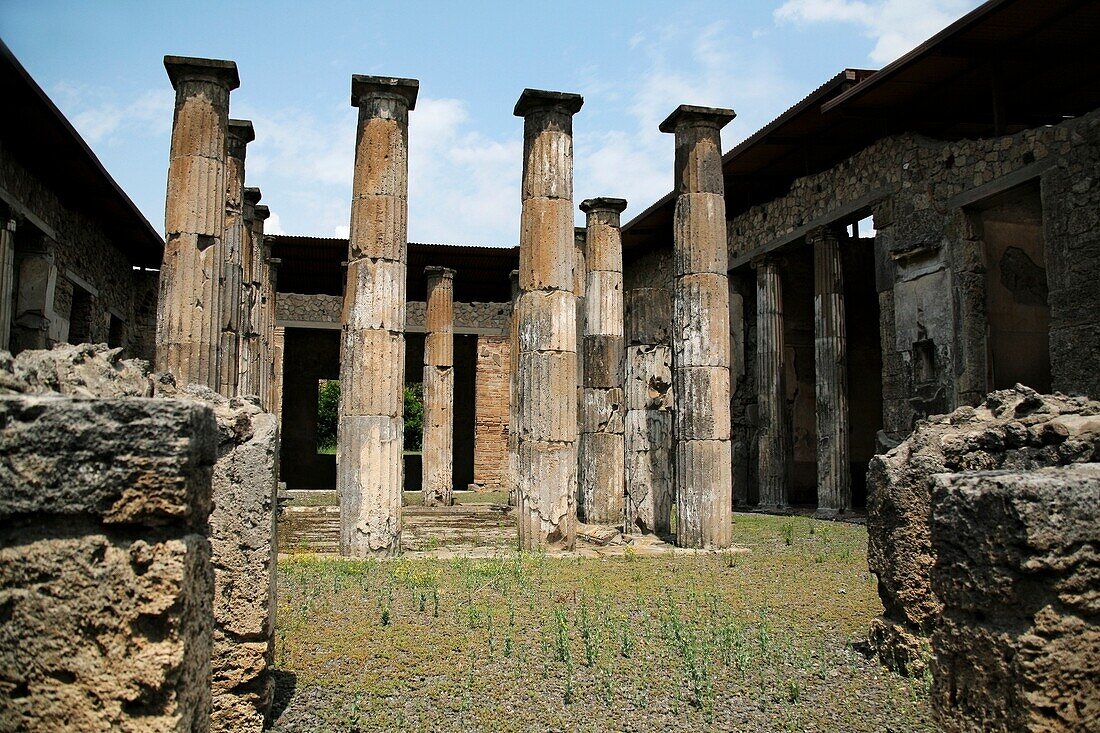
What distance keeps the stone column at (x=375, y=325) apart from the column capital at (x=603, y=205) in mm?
4531

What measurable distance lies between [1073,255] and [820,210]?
565 cm

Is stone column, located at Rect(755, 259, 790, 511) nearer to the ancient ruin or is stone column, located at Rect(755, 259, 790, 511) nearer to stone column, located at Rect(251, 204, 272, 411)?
the ancient ruin

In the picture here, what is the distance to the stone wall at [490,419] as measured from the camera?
1027 inches

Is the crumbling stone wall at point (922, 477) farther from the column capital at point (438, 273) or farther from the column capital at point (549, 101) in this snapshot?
the column capital at point (438, 273)

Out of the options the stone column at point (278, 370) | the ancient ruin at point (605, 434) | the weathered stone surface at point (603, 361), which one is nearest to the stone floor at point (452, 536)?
the ancient ruin at point (605, 434)

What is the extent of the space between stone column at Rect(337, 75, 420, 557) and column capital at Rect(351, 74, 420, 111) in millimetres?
12

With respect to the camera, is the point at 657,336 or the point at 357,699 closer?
the point at 357,699

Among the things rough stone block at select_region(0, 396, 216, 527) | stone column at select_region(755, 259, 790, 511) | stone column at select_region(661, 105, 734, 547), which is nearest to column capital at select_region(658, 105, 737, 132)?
stone column at select_region(661, 105, 734, 547)

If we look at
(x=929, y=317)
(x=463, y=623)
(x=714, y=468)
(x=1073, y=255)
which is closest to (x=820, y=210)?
(x=929, y=317)

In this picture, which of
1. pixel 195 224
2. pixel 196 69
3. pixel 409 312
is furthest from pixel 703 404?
pixel 409 312

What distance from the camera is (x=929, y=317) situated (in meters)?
13.6

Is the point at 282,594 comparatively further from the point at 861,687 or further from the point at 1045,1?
the point at 1045,1

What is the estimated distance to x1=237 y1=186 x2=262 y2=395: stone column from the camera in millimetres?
14969

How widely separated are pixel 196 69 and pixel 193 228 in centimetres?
179
